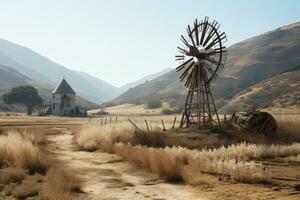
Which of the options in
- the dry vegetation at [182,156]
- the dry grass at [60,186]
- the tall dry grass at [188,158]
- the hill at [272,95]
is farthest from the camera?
the hill at [272,95]

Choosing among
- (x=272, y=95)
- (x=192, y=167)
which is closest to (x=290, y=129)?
(x=192, y=167)

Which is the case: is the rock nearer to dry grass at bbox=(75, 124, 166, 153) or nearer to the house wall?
dry grass at bbox=(75, 124, 166, 153)

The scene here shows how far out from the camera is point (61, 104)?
286ft

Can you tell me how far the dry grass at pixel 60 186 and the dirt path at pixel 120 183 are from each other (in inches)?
16.2

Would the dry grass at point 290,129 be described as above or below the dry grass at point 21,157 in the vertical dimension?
above

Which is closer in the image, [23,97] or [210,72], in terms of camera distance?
[210,72]

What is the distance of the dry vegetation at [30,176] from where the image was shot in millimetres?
11288

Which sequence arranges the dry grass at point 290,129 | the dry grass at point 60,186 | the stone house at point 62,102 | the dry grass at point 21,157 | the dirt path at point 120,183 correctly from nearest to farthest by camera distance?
the dry grass at point 60,186 → the dirt path at point 120,183 → the dry grass at point 21,157 → the dry grass at point 290,129 → the stone house at point 62,102

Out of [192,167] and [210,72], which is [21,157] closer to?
[192,167]

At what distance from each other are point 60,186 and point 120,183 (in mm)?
2717

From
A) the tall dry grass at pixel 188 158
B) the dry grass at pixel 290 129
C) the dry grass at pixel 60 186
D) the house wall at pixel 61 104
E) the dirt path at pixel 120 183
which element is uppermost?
the house wall at pixel 61 104

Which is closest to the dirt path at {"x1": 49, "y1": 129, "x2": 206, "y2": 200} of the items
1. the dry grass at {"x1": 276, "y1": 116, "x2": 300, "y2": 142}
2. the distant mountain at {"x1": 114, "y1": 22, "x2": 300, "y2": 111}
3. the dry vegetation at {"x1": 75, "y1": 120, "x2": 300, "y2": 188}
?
the dry vegetation at {"x1": 75, "y1": 120, "x2": 300, "y2": 188}

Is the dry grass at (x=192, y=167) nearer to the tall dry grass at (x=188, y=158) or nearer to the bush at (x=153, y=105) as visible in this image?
the tall dry grass at (x=188, y=158)

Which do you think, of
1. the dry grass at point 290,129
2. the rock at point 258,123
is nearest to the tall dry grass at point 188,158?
the rock at point 258,123
